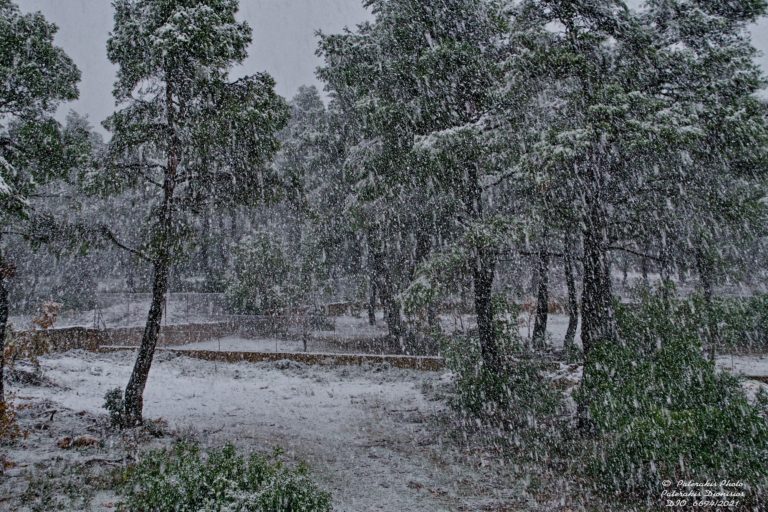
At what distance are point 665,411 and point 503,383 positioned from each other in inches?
138

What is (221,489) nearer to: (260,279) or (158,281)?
(158,281)

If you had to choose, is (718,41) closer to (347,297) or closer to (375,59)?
(375,59)

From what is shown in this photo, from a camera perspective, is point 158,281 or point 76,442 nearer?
point 76,442

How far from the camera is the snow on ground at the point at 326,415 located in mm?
6663

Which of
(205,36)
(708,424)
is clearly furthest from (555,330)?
(205,36)

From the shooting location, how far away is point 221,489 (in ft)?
13.4

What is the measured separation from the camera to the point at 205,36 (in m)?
8.26

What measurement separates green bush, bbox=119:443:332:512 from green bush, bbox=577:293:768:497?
161 inches

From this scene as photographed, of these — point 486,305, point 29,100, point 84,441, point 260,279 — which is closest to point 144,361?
point 84,441

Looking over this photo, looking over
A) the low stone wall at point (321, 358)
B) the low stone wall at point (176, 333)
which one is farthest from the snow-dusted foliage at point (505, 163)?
the low stone wall at point (176, 333)

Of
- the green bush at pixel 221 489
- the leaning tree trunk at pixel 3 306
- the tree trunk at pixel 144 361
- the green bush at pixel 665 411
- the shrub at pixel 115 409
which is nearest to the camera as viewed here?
the green bush at pixel 221 489

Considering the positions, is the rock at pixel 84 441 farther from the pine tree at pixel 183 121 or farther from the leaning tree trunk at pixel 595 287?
the leaning tree trunk at pixel 595 287

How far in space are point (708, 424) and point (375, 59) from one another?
8.82 m

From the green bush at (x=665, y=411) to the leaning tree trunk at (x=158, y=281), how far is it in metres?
7.53
